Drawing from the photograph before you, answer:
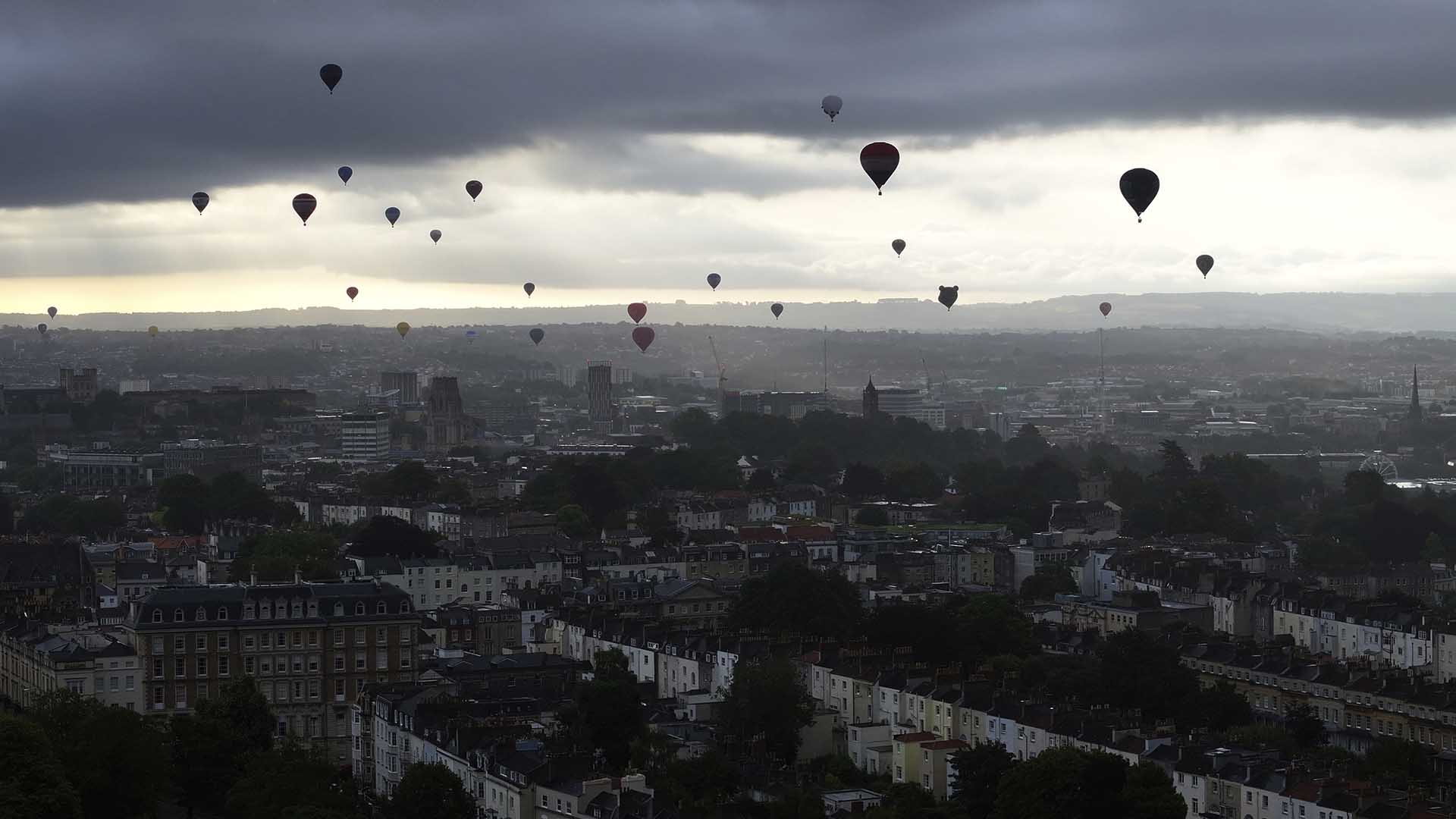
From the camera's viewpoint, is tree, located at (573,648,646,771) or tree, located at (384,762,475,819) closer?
tree, located at (384,762,475,819)

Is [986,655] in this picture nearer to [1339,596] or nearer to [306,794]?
[1339,596]

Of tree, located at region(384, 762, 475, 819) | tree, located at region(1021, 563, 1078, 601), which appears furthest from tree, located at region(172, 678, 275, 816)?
tree, located at region(1021, 563, 1078, 601)

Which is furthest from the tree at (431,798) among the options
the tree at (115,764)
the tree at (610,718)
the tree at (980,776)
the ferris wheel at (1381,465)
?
the ferris wheel at (1381,465)

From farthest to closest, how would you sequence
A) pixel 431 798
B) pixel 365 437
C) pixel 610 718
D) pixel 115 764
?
1. pixel 365 437
2. pixel 610 718
3. pixel 115 764
4. pixel 431 798

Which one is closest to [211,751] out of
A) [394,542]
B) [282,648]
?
[282,648]

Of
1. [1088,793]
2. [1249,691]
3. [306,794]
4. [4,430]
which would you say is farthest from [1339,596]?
[4,430]

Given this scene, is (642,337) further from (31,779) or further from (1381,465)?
(31,779)

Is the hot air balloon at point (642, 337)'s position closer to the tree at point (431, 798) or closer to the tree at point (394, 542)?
the tree at point (394, 542)

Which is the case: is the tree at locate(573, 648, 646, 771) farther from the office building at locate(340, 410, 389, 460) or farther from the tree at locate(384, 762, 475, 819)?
the office building at locate(340, 410, 389, 460)
